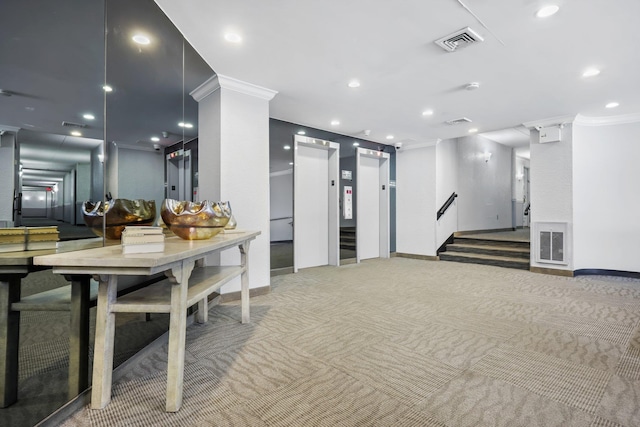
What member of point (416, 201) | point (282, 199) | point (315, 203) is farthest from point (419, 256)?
point (282, 199)

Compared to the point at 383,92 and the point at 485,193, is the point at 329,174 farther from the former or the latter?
the point at 485,193

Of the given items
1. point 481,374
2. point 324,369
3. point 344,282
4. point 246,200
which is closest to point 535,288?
point 344,282

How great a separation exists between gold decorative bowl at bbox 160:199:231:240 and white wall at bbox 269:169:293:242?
320 cm

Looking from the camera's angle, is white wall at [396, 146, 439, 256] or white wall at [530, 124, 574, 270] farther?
white wall at [396, 146, 439, 256]

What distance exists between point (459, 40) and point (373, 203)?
4807 millimetres

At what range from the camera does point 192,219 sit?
7.48ft

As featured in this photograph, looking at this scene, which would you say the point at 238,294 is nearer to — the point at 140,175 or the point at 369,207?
the point at 140,175

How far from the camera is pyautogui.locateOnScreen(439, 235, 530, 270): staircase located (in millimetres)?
6422

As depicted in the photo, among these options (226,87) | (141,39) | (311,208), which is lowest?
(311,208)

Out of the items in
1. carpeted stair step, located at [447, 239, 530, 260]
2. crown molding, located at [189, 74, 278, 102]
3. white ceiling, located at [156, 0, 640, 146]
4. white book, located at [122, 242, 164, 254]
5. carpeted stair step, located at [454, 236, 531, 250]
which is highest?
white ceiling, located at [156, 0, 640, 146]

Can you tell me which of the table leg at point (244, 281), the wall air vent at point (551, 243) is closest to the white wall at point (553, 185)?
the wall air vent at point (551, 243)

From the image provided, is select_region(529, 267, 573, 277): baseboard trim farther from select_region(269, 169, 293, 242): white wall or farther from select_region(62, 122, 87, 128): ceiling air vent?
select_region(62, 122, 87, 128): ceiling air vent

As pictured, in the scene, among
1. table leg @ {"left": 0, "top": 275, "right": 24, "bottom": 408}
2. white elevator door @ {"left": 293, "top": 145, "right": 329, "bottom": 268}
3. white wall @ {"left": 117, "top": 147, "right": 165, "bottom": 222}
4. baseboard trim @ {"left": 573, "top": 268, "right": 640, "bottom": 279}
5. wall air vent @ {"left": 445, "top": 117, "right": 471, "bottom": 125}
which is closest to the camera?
table leg @ {"left": 0, "top": 275, "right": 24, "bottom": 408}

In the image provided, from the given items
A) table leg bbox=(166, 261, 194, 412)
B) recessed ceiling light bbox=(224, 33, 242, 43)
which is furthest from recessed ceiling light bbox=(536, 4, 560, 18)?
table leg bbox=(166, 261, 194, 412)
